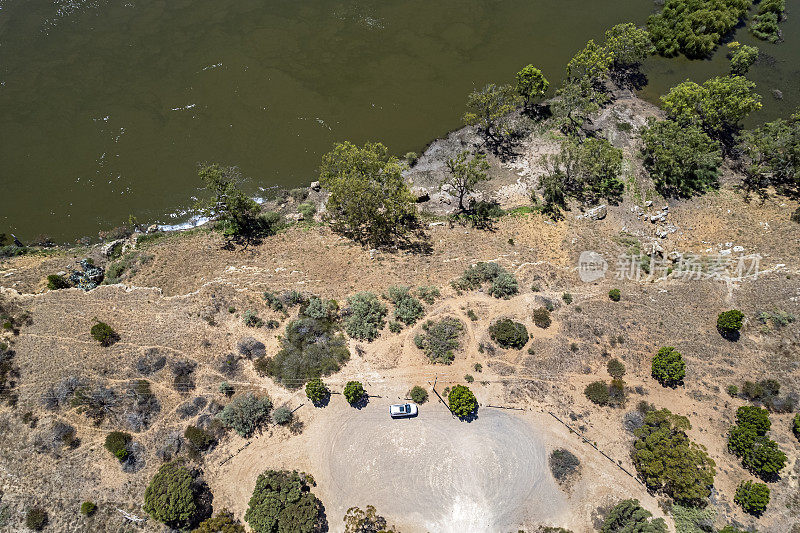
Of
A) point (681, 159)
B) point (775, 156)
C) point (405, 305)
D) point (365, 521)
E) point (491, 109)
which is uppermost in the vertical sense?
point (491, 109)

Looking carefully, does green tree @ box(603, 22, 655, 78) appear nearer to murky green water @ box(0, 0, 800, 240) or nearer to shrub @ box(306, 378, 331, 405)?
murky green water @ box(0, 0, 800, 240)

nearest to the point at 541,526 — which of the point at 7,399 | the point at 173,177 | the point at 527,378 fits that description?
the point at 527,378

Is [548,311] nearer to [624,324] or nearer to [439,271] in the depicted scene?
[624,324]

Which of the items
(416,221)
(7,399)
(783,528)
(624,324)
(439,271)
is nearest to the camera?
(783,528)

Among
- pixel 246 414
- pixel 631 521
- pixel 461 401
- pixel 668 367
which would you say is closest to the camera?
pixel 631 521

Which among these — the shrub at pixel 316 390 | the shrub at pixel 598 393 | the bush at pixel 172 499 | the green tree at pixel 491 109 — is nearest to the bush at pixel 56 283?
the bush at pixel 172 499

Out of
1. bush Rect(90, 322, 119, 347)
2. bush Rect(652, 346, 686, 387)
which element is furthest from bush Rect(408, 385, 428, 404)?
bush Rect(90, 322, 119, 347)

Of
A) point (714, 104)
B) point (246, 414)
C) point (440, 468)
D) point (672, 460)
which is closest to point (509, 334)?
point (440, 468)

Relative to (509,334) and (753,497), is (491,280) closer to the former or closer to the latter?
(509,334)
